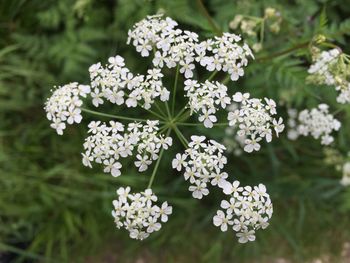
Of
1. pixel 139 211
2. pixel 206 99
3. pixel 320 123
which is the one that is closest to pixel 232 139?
pixel 320 123

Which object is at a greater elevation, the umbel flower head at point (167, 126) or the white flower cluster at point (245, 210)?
the umbel flower head at point (167, 126)

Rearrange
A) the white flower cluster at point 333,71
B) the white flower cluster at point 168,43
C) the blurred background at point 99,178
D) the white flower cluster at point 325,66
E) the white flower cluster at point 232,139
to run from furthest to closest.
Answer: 1. the blurred background at point 99,178
2. the white flower cluster at point 232,139
3. the white flower cluster at point 325,66
4. the white flower cluster at point 333,71
5. the white flower cluster at point 168,43

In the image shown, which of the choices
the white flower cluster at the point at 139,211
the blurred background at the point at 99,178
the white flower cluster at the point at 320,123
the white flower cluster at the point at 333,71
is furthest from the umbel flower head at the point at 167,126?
the blurred background at the point at 99,178

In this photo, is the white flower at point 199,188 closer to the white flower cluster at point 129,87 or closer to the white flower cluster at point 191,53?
the white flower cluster at point 129,87

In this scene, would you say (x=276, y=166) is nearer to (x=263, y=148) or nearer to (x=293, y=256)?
(x=263, y=148)

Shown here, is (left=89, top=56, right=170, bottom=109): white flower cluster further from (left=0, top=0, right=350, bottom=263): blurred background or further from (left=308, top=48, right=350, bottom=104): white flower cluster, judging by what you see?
(left=0, top=0, right=350, bottom=263): blurred background

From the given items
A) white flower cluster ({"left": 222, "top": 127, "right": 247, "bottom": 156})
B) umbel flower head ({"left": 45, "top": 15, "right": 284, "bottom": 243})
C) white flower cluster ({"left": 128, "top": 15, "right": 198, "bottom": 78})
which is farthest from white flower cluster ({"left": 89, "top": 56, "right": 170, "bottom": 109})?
white flower cluster ({"left": 222, "top": 127, "right": 247, "bottom": 156})

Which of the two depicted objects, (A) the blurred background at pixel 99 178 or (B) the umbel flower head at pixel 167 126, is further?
(A) the blurred background at pixel 99 178
